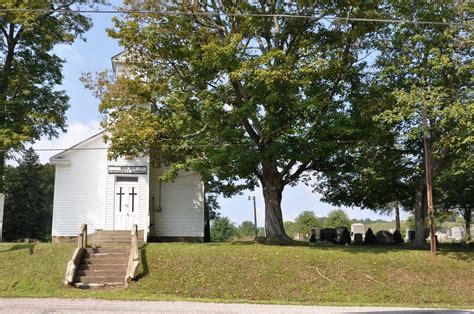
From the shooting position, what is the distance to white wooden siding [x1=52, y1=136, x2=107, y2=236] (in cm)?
2581

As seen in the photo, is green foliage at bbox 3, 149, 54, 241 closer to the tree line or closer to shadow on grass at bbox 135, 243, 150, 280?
the tree line

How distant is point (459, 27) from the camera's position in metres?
22.3

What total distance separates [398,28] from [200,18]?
29.6ft

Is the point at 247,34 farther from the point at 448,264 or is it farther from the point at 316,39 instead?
the point at 448,264

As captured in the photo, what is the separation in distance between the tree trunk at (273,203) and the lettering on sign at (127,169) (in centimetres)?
597

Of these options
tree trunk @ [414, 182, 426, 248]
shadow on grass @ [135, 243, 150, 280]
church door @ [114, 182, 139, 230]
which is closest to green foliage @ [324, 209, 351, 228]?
tree trunk @ [414, 182, 426, 248]

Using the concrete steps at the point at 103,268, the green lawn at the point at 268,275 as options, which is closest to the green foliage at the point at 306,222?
the green lawn at the point at 268,275

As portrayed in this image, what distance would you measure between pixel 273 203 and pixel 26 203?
114 feet

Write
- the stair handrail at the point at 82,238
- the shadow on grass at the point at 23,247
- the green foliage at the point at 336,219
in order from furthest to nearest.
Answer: the green foliage at the point at 336,219 → the shadow on grass at the point at 23,247 → the stair handrail at the point at 82,238

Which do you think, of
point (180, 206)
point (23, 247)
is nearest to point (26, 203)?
point (180, 206)

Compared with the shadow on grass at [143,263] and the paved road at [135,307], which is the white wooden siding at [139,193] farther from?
the paved road at [135,307]

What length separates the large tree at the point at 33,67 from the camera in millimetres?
28219

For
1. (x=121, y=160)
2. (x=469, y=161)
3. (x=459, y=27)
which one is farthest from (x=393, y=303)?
(x=121, y=160)

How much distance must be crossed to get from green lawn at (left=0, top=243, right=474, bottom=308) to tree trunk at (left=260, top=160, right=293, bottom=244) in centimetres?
400
